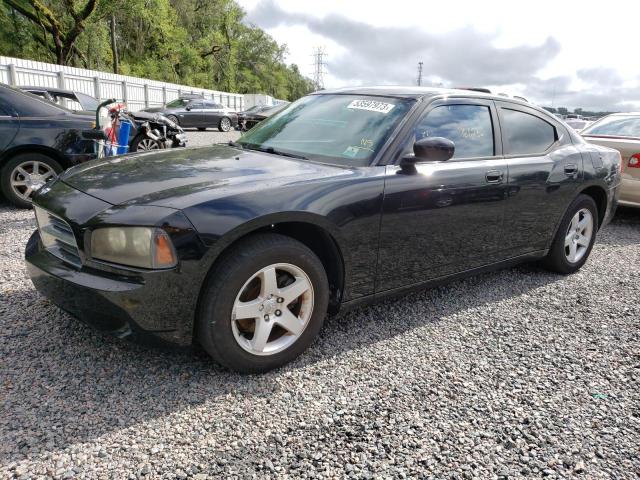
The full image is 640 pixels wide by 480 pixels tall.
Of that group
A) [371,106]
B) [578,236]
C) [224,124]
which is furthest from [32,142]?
[224,124]

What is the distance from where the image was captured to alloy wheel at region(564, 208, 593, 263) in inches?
173

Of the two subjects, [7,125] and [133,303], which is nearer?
[133,303]

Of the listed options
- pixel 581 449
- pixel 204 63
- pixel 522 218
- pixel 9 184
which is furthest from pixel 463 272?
pixel 204 63

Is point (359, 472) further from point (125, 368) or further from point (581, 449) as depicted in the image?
point (125, 368)

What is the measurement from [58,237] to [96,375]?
735mm

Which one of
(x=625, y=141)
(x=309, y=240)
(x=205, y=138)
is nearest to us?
(x=309, y=240)

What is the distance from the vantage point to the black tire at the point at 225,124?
21906 mm

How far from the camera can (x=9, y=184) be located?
5.60m

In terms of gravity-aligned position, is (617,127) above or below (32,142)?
above

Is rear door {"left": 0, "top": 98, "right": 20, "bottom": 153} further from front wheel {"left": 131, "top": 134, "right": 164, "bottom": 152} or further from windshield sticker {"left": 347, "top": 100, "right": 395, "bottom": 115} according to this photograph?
windshield sticker {"left": 347, "top": 100, "right": 395, "bottom": 115}

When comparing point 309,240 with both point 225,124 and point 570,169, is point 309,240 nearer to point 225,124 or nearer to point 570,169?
point 570,169

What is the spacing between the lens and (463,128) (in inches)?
136

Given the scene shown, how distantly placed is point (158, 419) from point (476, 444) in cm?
142

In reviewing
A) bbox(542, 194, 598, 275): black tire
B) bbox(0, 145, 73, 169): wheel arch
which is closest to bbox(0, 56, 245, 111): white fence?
bbox(0, 145, 73, 169): wheel arch
